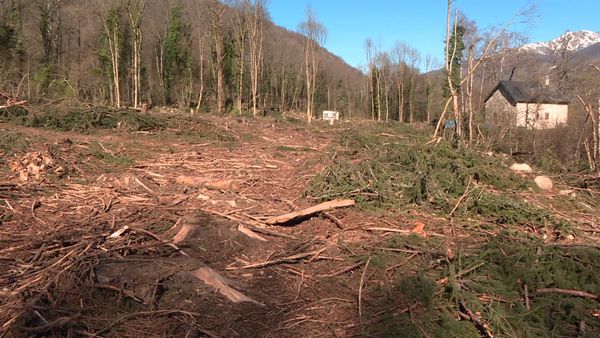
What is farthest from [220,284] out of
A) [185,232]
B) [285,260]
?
[185,232]

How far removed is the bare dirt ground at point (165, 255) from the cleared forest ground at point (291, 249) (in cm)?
2

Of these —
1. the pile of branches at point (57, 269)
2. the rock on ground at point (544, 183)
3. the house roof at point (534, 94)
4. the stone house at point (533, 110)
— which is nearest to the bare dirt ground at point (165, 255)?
the pile of branches at point (57, 269)

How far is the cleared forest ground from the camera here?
345 cm

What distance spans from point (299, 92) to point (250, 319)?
1965 inches

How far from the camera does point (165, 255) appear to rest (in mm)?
4426

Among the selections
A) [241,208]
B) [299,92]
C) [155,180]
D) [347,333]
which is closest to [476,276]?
[347,333]

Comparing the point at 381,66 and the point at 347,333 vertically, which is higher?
the point at 381,66

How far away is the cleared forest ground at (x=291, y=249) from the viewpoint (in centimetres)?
345

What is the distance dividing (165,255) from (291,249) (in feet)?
4.16

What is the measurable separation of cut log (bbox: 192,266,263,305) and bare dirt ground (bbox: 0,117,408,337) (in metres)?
0.06

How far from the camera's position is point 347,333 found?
3.40 metres

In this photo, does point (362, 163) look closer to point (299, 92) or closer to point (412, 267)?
point (412, 267)

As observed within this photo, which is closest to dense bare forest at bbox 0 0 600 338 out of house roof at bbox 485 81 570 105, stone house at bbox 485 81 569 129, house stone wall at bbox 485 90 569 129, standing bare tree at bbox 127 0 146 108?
house stone wall at bbox 485 90 569 129

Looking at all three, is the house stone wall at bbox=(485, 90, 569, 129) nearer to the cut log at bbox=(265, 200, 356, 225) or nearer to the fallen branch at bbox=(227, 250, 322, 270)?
the cut log at bbox=(265, 200, 356, 225)
